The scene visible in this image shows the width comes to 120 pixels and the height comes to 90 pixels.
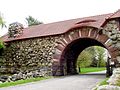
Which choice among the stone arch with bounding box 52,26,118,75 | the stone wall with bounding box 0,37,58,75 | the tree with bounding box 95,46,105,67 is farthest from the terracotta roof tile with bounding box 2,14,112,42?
the tree with bounding box 95,46,105,67

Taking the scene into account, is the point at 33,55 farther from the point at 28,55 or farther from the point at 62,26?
the point at 62,26

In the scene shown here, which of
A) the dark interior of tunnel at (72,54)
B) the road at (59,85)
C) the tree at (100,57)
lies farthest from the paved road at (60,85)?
the tree at (100,57)

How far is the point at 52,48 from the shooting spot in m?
20.5

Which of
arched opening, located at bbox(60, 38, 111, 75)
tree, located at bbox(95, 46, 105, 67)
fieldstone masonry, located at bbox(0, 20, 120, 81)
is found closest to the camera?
fieldstone masonry, located at bbox(0, 20, 120, 81)

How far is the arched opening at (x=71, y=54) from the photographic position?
2063 centimetres

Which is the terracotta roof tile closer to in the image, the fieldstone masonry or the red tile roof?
the red tile roof

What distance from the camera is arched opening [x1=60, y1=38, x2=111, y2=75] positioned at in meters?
20.6

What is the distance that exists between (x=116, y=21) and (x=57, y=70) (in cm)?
583

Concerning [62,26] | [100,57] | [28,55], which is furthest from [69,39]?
[100,57]

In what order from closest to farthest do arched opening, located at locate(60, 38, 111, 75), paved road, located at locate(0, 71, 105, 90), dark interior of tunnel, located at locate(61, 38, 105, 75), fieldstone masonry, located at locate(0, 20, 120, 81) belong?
paved road, located at locate(0, 71, 105, 90) < fieldstone masonry, located at locate(0, 20, 120, 81) < arched opening, located at locate(60, 38, 111, 75) < dark interior of tunnel, located at locate(61, 38, 105, 75)

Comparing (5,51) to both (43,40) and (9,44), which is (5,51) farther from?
(43,40)

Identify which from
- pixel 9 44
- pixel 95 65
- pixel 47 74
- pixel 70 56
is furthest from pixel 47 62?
pixel 95 65

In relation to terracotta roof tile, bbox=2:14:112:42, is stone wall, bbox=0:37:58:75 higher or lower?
lower

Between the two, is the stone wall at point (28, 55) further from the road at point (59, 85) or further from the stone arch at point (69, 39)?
the road at point (59, 85)
